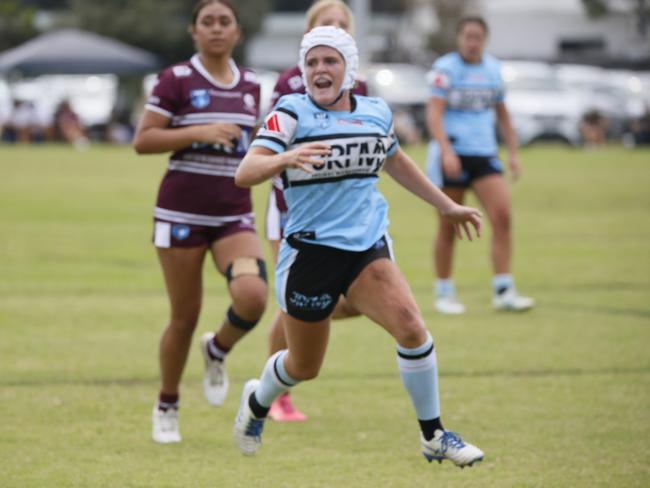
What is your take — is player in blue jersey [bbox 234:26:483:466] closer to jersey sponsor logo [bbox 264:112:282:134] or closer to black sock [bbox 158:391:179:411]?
jersey sponsor logo [bbox 264:112:282:134]

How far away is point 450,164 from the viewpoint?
11711mm

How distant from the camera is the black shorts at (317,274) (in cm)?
630

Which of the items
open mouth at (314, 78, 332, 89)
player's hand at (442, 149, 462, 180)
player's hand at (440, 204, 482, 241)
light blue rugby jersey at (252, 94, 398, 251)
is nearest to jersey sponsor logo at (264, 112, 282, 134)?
light blue rugby jersey at (252, 94, 398, 251)

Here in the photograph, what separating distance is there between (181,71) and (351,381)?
8.80 ft

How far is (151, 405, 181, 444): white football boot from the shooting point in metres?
7.52

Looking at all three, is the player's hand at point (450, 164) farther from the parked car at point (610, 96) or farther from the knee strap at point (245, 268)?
the parked car at point (610, 96)

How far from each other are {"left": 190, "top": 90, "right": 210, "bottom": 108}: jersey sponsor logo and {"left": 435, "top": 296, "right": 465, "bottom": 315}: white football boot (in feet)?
A: 16.5

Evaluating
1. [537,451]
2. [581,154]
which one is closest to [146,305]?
[537,451]

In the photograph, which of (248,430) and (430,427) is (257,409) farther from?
(430,427)

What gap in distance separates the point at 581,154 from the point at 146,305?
27994 millimetres

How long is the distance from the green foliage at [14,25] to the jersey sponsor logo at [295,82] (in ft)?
163

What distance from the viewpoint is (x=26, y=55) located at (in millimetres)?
43812

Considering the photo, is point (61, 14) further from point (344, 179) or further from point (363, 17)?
point (344, 179)

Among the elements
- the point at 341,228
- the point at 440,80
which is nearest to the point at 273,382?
the point at 341,228
